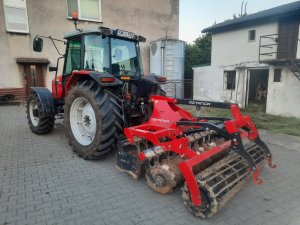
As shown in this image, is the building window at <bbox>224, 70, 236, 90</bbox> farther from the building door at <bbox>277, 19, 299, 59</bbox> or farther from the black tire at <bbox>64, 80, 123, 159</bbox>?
the black tire at <bbox>64, 80, 123, 159</bbox>

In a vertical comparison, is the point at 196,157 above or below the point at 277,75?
below

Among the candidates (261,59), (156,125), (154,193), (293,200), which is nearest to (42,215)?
(154,193)

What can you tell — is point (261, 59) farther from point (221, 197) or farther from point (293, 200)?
point (221, 197)

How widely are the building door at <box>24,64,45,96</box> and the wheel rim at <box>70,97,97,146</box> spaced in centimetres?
904

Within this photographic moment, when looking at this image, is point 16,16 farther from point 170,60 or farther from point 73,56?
point 73,56

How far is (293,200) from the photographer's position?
115 inches

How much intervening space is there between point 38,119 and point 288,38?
34.4 feet

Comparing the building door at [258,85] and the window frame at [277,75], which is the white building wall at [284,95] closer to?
the window frame at [277,75]

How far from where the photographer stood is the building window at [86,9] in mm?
12539

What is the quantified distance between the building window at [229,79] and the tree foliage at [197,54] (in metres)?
4.14

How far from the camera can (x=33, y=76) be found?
39.4 feet

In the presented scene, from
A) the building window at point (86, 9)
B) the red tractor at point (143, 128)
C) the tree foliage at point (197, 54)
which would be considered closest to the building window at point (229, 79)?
the tree foliage at point (197, 54)

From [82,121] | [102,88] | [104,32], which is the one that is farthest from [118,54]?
[82,121]

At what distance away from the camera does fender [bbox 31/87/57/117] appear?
5.20 metres
